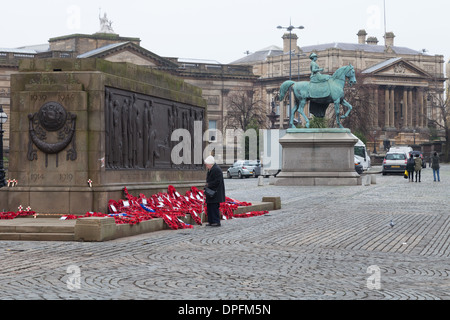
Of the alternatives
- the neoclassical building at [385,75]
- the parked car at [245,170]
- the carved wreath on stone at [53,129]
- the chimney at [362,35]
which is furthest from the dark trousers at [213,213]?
the chimney at [362,35]

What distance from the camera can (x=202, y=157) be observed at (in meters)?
24.2

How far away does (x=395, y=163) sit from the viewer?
65688 millimetres

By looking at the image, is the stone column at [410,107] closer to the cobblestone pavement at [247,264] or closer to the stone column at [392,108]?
the stone column at [392,108]

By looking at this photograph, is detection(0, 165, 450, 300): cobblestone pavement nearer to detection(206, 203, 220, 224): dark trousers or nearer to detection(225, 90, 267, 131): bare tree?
detection(206, 203, 220, 224): dark trousers

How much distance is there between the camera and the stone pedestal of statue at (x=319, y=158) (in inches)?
1758

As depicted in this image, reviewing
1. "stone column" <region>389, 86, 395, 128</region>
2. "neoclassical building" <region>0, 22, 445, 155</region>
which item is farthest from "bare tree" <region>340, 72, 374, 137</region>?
"stone column" <region>389, 86, 395, 128</region>

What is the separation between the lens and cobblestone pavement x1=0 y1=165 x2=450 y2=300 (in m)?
9.67

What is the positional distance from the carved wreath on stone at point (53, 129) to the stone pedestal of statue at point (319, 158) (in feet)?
93.9

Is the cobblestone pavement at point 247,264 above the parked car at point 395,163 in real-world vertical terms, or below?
below

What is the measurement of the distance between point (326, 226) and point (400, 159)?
1897 inches

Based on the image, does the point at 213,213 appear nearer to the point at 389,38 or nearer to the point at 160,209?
the point at 160,209
